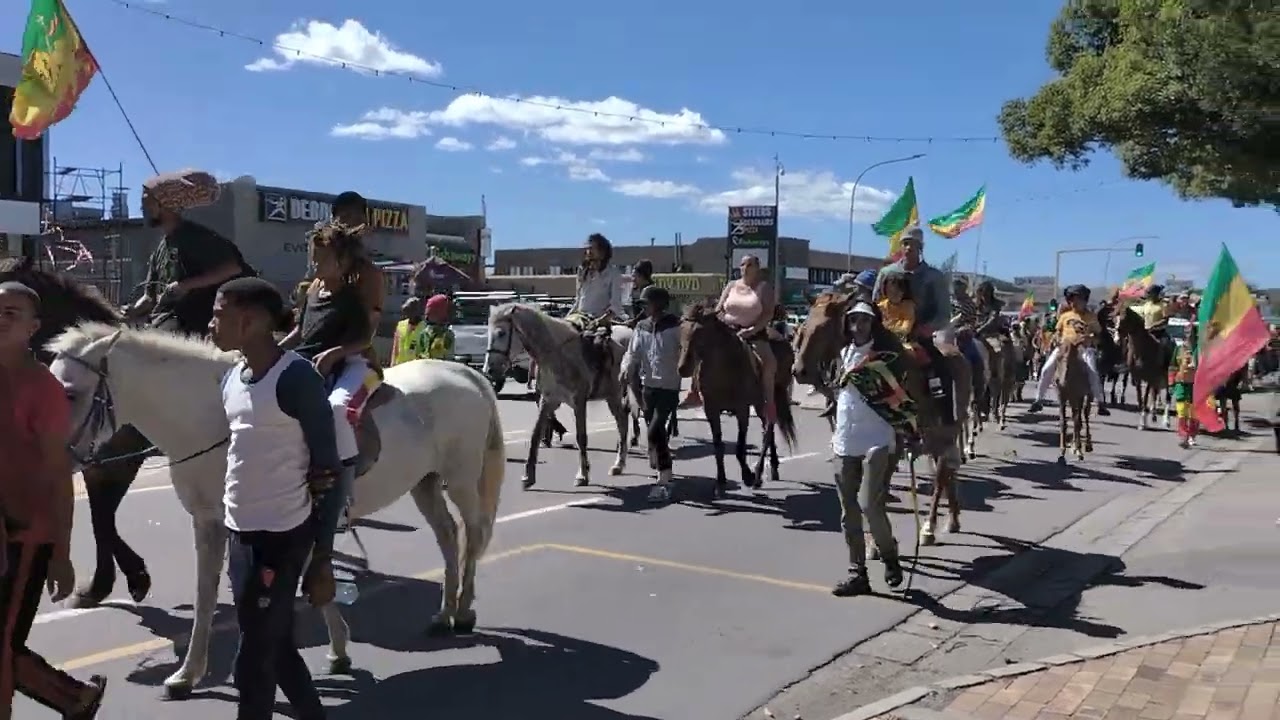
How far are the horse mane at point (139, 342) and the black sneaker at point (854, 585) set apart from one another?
4322 millimetres

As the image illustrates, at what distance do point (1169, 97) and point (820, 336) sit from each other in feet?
37.6

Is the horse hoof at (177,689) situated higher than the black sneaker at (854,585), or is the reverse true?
the black sneaker at (854,585)

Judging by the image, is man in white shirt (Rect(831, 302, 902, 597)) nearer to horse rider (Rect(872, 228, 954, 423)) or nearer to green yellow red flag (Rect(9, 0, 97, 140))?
horse rider (Rect(872, 228, 954, 423))

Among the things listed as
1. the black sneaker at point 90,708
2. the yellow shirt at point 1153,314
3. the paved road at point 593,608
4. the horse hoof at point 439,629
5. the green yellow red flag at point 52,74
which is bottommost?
the paved road at point 593,608

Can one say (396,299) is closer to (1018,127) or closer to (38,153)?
(38,153)

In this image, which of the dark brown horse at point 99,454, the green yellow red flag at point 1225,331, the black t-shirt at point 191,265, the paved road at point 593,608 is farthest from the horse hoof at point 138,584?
the green yellow red flag at point 1225,331

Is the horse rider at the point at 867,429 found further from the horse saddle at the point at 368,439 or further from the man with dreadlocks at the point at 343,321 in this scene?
the man with dreadlocks at the point at 343,321

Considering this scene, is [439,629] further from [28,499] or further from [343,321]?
[28,499]

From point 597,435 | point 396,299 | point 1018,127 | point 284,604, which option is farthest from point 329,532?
point 396,299

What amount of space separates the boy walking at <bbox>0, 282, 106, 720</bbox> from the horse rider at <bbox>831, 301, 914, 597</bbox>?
15.2 feet

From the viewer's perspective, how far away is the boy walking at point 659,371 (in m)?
→ 11.2

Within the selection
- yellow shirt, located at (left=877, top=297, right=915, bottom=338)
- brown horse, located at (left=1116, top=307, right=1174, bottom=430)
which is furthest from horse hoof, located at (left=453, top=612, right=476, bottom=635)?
brown horse, located at (left=1116, top=307, right=1174, bottom=430)

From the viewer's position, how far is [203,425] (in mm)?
5043

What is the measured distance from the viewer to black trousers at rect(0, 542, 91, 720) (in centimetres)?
382
